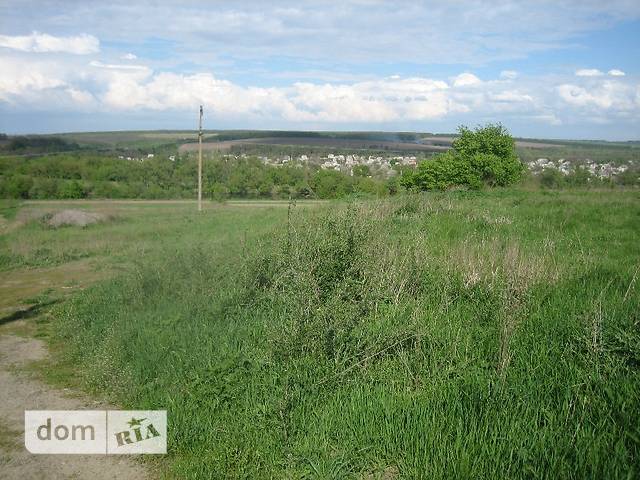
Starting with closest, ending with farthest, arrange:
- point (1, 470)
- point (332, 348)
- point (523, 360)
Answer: point (1, 470) → point (523, 360) → point (332, 348)

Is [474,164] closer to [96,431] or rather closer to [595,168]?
[595,168]

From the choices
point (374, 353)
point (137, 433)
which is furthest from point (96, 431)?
point (374, 353)

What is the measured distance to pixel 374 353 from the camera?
539cm

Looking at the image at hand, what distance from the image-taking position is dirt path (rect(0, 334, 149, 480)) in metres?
4.43

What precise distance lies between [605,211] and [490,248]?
5804 mm

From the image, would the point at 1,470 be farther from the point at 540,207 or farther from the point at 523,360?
the point at 540,207

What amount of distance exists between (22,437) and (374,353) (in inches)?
131

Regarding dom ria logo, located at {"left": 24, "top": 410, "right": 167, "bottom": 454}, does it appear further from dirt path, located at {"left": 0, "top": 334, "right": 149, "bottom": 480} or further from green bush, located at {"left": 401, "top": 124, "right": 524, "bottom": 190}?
green bush, located at {"left": 401, "top": 124, "right": 524, "bottom": 190}

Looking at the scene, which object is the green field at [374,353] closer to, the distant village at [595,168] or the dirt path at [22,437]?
the dirt path at [22,437]

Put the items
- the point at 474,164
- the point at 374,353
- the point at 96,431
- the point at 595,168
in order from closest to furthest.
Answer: the point at 96,431, the point at 374,353, the point at 595,168, the point at 474,164

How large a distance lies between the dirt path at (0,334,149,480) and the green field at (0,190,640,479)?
12.6 inches

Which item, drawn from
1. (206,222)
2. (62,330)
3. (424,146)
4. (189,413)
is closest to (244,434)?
(189,413)

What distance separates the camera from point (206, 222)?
23.3 m

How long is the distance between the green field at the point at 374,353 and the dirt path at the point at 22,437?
1.05ft
